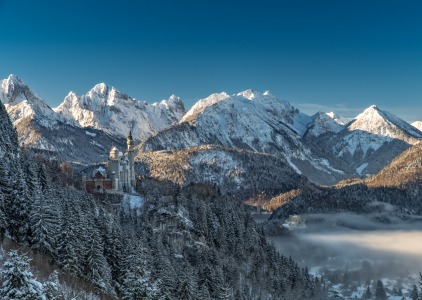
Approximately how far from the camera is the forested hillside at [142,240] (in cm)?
5834

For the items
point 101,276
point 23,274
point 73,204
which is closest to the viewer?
point 23,274

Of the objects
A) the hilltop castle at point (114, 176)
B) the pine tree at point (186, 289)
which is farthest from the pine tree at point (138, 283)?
the hilltop castle at point (114, 176)

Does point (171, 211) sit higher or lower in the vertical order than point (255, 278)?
higher

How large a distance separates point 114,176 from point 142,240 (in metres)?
46.3

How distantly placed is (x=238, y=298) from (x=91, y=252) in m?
36.1

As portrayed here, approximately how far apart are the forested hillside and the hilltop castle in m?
7.69

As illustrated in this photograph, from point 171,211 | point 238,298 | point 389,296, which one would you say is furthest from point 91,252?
point 389,296

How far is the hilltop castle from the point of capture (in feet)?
394

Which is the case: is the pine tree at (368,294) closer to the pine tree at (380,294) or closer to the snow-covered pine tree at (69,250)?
the pine tree at (380,294)

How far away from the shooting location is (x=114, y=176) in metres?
123

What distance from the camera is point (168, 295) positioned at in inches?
2504

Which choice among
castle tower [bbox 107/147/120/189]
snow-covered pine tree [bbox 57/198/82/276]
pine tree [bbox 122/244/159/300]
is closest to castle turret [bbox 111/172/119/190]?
castle tower [bbox 107/147/120/189]

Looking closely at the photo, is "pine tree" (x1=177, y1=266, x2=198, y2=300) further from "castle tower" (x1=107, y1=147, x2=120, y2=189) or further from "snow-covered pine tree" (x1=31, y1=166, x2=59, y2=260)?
"castle tower" (x1=107, y1=147, x2=120, y2=189)

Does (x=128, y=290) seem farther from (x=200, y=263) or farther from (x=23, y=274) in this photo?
(x=200, y=263)
